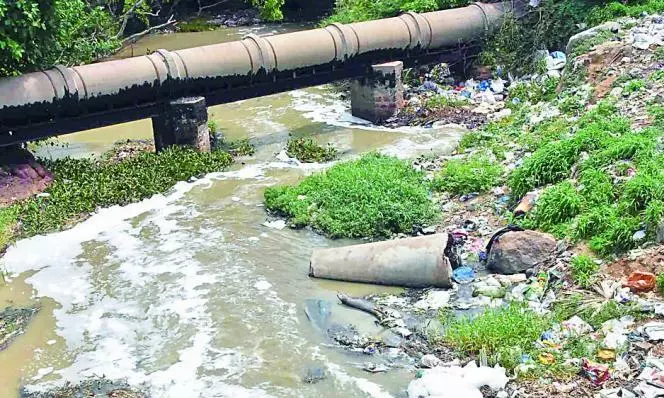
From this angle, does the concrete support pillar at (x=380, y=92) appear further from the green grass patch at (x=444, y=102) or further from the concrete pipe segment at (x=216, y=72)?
the green grass patch at (x=444, y=102)

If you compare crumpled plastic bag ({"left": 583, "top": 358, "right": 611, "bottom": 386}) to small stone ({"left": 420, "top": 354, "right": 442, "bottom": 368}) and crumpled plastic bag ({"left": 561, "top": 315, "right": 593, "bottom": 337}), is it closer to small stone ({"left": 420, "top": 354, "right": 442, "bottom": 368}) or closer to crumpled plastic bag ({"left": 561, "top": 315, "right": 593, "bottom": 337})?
crumpled plastic bag ({"left": 561, "top": 315, "right": 593, "bottom": 337})

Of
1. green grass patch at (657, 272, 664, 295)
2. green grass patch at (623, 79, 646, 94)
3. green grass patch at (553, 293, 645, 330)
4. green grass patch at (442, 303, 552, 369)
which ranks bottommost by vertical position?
green grass patch at (442, 303, 552, 369)

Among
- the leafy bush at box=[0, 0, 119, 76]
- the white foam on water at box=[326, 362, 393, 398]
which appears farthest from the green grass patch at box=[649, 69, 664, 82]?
the leafy bush at box=[0, 0, 119, 76]

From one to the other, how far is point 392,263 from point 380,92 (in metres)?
7.10

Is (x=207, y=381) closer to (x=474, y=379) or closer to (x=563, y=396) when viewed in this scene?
(x=474, y=379)

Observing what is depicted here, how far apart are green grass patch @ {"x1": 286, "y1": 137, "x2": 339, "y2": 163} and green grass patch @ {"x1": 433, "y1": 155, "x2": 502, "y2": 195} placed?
99.2 inches

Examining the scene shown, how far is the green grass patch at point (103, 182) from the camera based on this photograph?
10281 mm

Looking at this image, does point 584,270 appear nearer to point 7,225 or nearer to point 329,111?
point 7,225

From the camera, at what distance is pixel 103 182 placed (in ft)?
36.7

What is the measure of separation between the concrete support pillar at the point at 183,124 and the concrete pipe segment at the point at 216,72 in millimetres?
222

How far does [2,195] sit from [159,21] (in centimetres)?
1787

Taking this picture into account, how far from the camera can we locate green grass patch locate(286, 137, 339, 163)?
41.0ft

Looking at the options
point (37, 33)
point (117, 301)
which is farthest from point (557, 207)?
Answer: point (37, 33)

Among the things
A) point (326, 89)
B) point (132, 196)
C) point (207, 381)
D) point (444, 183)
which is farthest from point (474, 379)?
point (326, 89)
